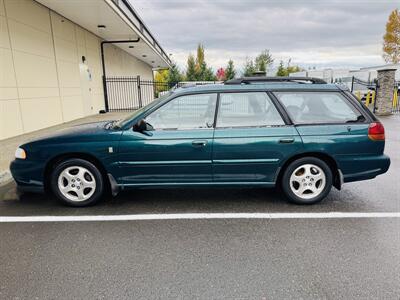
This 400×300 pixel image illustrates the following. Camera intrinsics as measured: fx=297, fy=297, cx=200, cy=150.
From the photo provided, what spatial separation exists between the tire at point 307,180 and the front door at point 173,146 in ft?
3.48

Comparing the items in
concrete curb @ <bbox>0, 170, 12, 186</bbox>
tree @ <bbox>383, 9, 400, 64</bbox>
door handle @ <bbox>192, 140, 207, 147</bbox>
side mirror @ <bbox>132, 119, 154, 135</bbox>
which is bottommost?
concrete curb @ <bbox>0, 170, 12, 186</bbox>

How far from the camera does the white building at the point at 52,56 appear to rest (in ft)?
26.6

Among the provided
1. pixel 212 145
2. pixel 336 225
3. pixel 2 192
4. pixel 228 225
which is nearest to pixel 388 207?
pixel 336 225

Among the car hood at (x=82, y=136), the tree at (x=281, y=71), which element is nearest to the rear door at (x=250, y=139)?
the car hood at (x=82, y=136)

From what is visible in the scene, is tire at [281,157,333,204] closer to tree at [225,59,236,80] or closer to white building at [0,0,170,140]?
white building at [0,0,170,140]

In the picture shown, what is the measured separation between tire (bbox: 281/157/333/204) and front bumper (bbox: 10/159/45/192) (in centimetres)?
320

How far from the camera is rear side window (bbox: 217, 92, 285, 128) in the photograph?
12.7ft

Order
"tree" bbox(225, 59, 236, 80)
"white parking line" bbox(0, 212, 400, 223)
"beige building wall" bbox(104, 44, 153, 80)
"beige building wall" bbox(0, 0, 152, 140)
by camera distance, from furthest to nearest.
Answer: "tree" bbox(225, 59, 236, 80) < "beige building wall" bbox(104, 44, 153, 80) < "beige building wall" bbox(0, 0, 152, 140) < "white parking line" bbox(0, 212, 400, 223)

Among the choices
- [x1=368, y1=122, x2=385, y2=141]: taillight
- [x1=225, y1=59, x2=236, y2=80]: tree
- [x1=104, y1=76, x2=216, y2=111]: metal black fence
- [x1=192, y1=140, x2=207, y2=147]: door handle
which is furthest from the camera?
[x1=225, y1=59, x2=236, y2=80]: tree

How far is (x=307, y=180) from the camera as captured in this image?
3.94 meters

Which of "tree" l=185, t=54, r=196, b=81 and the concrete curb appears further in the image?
"tree" l=185, t=54, r=196, b=81

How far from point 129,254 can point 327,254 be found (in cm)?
190

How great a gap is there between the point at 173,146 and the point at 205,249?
137 cm

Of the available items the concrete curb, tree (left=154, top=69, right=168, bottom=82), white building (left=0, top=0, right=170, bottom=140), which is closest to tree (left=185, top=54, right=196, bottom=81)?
tree (left=154, top=69, right=168, bottom=82)
